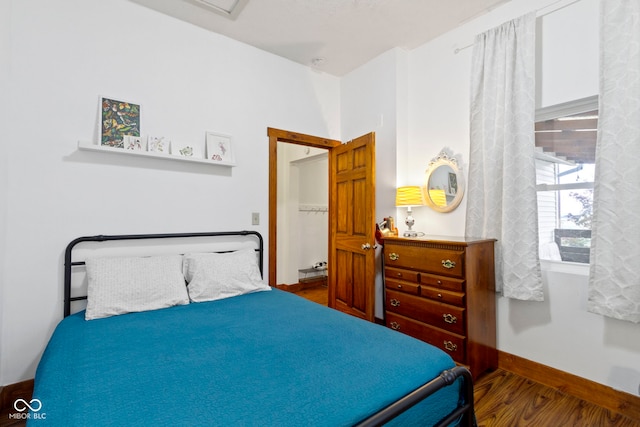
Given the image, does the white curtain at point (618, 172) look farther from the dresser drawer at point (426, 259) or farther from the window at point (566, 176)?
the dresser drawer at point (426, 259)

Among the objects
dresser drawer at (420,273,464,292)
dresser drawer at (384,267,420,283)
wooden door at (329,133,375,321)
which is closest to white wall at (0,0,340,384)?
wooden door at (329,133,375,321)

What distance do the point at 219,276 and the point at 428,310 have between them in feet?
5.43

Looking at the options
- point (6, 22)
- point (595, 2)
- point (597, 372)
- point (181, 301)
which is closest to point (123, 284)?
point (181, 301)

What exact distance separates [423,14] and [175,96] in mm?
2278

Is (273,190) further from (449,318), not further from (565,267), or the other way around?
(565,267)

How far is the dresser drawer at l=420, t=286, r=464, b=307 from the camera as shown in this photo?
2277mm

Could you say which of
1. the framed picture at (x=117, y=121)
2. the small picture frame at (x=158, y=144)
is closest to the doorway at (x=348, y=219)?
the small picture frame at (x=158, y=144)

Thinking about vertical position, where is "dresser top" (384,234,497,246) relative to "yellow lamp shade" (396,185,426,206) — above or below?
below

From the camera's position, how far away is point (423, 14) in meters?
2.75

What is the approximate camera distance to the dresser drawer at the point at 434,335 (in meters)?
2.28

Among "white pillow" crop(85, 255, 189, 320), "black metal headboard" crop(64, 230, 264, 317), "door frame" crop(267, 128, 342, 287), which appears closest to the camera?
"white pillow" crop(85, 255, 189, 320)

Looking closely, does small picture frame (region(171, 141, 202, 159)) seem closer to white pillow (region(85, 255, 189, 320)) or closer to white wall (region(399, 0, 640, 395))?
white pillow (region(85, 255, 189, 320))

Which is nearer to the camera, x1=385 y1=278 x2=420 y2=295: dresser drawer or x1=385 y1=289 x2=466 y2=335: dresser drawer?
x1=385 y1=289 x2=466 y2=335: dresser drawer

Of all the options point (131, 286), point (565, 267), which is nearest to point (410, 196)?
point (565, 267)
